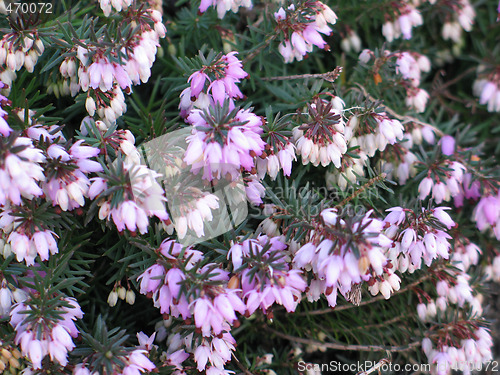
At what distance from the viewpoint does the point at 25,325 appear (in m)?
1.92

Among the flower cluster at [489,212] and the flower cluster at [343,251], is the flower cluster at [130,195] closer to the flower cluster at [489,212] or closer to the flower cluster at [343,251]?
the flower cluster at [343,251]

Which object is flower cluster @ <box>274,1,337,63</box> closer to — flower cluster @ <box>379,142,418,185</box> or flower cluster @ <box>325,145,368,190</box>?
flower cluster @ <box>325,145,368,190</box>

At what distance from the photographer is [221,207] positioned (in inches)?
94.3

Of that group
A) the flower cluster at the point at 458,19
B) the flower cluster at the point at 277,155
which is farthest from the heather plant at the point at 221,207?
the flower cluster at the point at 458,19

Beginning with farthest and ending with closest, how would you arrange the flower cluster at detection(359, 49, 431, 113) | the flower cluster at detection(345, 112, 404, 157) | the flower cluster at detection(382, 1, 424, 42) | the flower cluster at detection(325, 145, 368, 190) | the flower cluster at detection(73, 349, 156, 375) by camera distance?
the flower cluster at detection(382, 1, 424, 42)
the flower cluster at detection(359, 49, 431, 113)
the flower cluster at detection(325, 145, 368, 190)
the flower cluster at detection(345, 112, 404, 157)
the flower cluster at detection(73, 349, 156, 375)

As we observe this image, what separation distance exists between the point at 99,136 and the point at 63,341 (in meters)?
0.90

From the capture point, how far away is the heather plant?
1.92 meters

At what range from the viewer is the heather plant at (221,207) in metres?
1.92

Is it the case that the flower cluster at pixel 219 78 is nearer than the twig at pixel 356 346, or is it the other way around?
the flower cluster at pixel 219 78

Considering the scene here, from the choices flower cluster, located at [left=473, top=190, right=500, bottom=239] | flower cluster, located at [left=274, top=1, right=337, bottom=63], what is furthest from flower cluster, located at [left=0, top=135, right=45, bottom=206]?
flower cluster, located at [left=473, top=190, right=500, bottom=239]

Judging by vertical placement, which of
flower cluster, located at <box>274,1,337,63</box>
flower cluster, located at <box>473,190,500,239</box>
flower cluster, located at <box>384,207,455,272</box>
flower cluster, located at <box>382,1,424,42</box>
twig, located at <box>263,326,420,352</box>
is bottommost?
twig, located at <box>263,326,420,352</box>

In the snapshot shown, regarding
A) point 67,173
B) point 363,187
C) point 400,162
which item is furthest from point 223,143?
point 400,162

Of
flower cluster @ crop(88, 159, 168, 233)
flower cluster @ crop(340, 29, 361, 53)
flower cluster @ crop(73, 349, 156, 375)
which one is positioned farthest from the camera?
flower cluster @ crop(340, 29, 361, 53)

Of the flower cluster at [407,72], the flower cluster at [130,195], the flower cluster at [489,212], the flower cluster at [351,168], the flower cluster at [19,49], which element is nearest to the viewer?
the flower cluster at [130,195]
